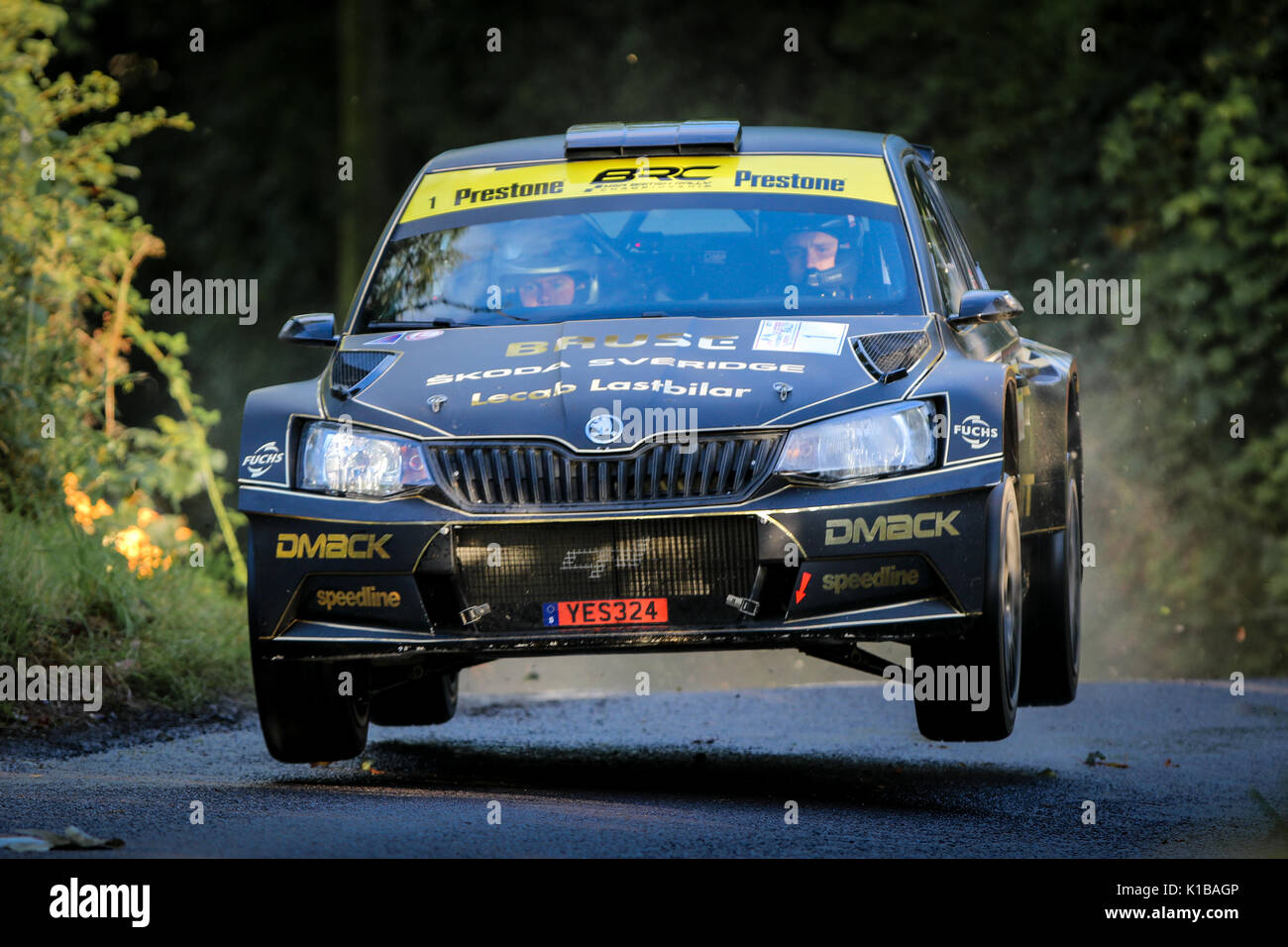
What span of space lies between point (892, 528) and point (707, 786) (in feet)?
4.58

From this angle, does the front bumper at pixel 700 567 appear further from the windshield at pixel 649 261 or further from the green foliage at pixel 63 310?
the green foliage at pixel 63 310

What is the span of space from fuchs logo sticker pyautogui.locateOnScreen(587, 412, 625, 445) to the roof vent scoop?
1.92 meters

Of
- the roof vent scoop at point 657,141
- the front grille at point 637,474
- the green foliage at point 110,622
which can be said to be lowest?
the green foliage at point 110,622

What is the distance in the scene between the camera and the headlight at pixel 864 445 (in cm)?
668

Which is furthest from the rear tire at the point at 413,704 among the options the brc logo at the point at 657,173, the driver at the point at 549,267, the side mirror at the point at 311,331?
the brc logo at the point at 657,173

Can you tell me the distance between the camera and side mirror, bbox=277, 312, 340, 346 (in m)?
7.91

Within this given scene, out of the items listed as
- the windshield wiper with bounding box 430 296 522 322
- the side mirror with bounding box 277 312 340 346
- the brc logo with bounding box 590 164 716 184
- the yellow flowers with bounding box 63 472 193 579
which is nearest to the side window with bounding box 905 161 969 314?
the brc logo with bounding box 590 164 716 184

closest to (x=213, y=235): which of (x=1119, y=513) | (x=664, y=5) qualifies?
(x=664, y=5)

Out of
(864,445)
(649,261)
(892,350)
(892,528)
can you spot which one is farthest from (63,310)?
(892,528)

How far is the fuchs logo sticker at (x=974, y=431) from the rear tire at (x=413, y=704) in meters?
3.46

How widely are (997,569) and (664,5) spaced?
19.1m

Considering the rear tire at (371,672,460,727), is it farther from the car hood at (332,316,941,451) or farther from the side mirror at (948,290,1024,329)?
the side mirror at (948,290,1024,329)

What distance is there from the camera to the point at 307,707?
7492 millimetres
